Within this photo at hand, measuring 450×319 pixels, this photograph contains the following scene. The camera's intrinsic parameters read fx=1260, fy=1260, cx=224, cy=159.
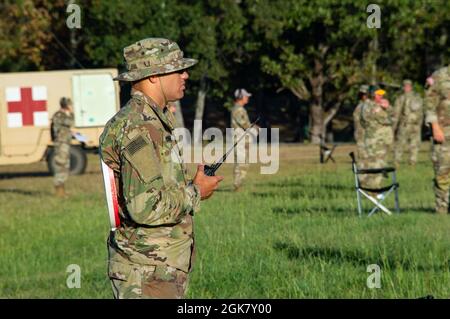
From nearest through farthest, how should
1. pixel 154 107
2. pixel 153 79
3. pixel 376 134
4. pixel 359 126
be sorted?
pixel 154 107 → pixel 153 79 → pixel 376 134 → pixel 359 126

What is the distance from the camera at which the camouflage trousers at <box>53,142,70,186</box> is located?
25531mm

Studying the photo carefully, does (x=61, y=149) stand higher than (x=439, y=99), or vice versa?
(x=439, y=99)

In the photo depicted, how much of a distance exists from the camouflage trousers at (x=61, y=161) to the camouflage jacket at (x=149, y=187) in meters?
19.2

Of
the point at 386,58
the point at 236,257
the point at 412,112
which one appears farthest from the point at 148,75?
the point at 386,58

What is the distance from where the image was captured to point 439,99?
15406 millimetres

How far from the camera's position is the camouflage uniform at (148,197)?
20.2ft

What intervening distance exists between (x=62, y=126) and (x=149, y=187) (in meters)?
19.3

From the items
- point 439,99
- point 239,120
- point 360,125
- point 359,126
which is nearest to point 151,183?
point 439,99

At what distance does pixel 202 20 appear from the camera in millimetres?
52531

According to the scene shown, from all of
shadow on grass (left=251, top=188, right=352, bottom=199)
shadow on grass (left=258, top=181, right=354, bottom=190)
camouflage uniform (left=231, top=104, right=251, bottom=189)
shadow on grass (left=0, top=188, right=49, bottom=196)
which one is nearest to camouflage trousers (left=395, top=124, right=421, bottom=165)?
shadow on grass (left=258, top=181, right=354, bottom=190)

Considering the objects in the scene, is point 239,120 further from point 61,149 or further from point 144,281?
point 144,281
